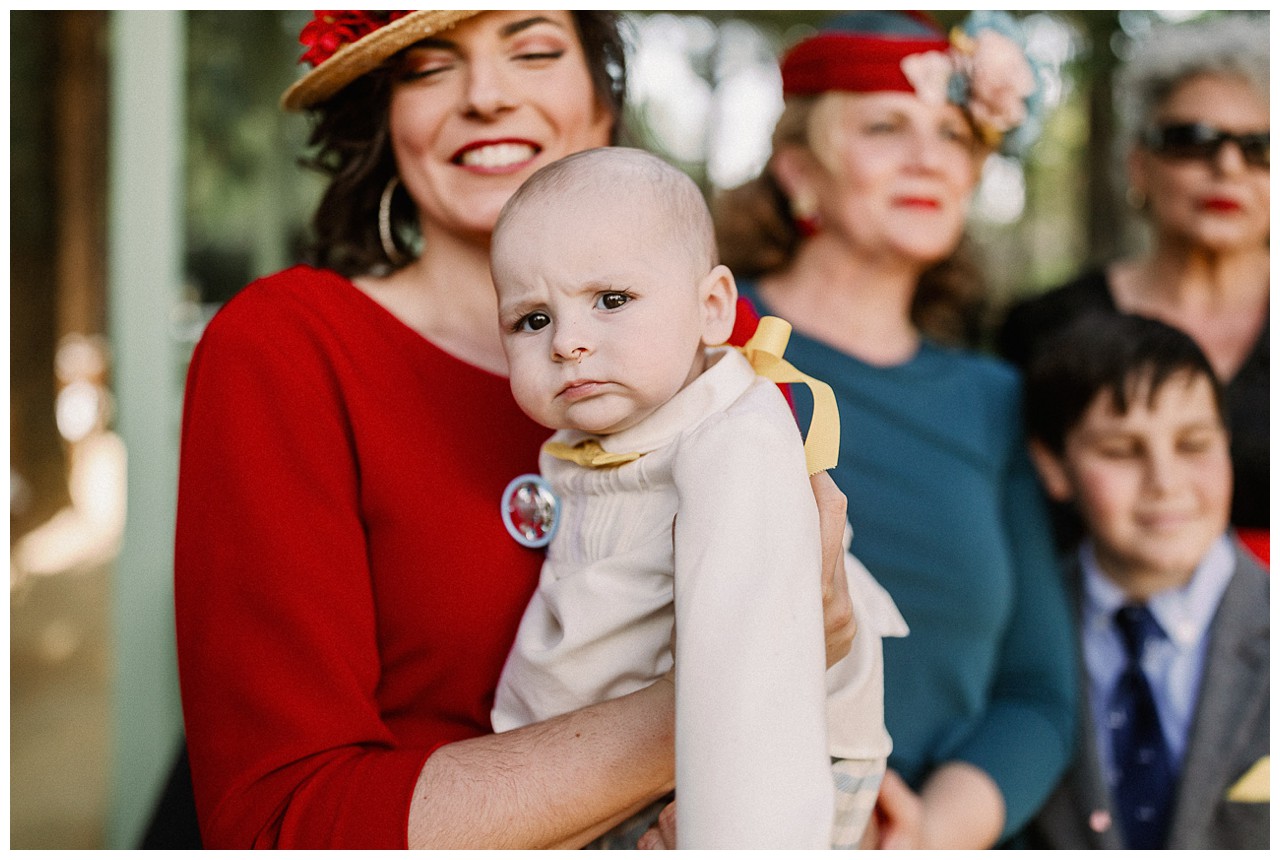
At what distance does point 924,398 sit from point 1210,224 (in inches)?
39.1

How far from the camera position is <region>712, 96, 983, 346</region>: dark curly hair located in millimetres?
2541

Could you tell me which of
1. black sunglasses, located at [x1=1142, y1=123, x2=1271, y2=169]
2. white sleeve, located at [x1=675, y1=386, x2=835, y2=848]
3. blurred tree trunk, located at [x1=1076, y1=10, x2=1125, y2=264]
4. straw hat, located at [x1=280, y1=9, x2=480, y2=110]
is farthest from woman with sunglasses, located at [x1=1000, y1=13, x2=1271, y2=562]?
blurred tree trunk, located at [x1=1076, y1=10, x2=1125, y2=264]

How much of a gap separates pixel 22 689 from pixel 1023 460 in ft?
14.3

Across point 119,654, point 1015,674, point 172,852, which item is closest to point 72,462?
point 119,654

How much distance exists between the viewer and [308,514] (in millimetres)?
1408

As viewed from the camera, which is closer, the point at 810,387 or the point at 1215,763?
the point at 810,387

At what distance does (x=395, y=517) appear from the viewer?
1.48m

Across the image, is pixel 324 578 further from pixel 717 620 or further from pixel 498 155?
pixel 498 155

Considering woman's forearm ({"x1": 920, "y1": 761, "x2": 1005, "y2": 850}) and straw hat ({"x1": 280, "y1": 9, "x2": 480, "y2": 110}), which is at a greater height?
straw hat ({"x1": 280, "y1": 9, "x2": 480, "y2": 110})

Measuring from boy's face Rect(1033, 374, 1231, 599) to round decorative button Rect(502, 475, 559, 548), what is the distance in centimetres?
138

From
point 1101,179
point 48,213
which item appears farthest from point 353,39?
point 1101,179

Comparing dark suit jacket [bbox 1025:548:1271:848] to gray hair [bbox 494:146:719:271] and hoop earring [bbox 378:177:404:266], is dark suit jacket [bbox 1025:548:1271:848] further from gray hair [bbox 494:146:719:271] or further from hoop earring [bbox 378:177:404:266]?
hoop earring [bbox 378:177:404:266]

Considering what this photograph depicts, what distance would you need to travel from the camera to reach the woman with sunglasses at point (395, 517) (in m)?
1.34

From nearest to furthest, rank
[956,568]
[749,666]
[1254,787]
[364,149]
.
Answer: [749,666] < [364,149] < [956,568] < [1254,787]
